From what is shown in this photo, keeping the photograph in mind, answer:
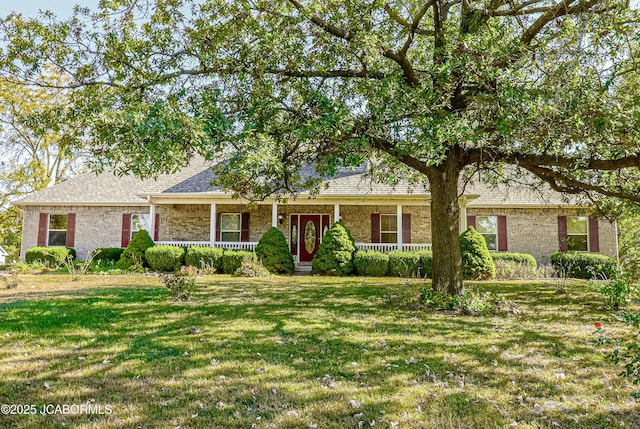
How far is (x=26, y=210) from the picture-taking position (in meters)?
19.2

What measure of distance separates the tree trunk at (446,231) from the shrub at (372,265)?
6.12 metres

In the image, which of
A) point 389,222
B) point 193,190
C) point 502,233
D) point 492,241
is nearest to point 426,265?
point 389,222

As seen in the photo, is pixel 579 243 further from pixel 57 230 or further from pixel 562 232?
pixel 57 230

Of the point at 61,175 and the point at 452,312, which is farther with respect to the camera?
the point at 61,175

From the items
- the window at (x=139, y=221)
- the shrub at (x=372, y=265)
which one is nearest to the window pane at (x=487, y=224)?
the shrub at (x=372, y=265)

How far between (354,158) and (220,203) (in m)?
11.3

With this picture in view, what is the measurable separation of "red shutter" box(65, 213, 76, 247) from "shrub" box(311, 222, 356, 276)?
11928 mm

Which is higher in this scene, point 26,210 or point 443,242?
point 26,210

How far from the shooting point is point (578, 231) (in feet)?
56.3

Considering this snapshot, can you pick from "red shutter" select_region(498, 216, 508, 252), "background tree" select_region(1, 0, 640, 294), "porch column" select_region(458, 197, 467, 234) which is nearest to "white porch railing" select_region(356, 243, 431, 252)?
"porch column" select_region(458, 197, 467, 234)

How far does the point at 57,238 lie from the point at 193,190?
7.65 meters

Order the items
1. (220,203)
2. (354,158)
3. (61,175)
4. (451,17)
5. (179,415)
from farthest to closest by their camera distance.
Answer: (61,175), (220,203), (451,17), (354,158), (179,415)

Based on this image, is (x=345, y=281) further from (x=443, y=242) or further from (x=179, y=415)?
(x=179, y=415)

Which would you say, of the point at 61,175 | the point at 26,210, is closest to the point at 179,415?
the point at 26,210
